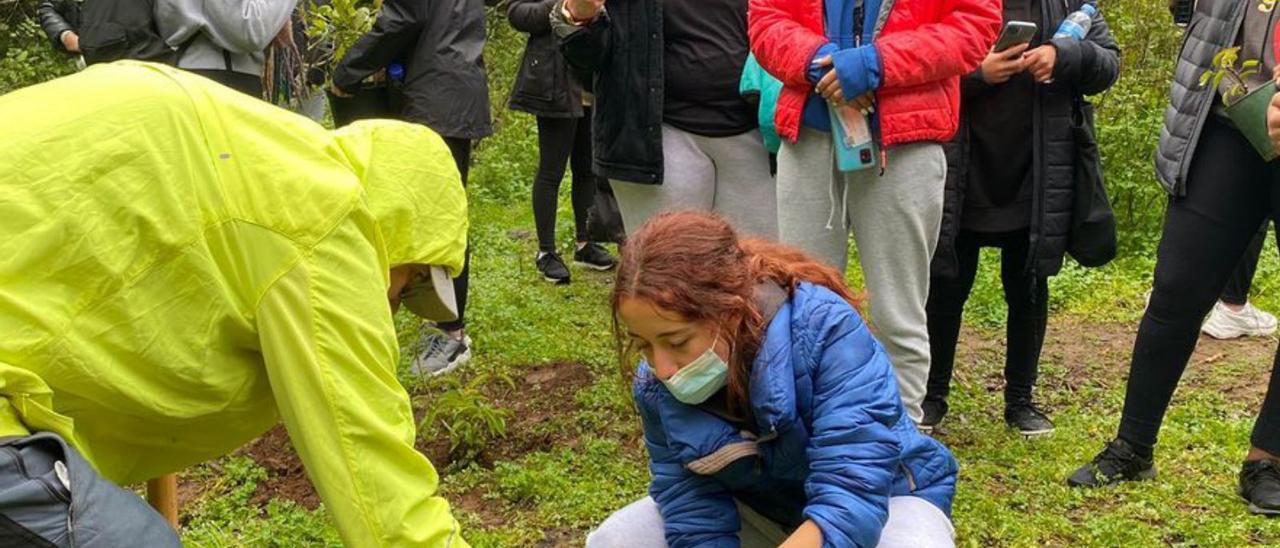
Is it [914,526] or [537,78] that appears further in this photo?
[537,78]

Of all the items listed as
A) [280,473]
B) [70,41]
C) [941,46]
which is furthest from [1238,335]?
[70,41]

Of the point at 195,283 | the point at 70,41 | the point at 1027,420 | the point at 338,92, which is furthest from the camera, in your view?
the point at 70,41

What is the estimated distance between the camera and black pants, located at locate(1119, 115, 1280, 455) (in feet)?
11.6

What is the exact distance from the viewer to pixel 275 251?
202 centimetres

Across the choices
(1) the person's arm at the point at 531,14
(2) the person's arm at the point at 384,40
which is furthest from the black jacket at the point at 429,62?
(1) the person's arm at the point at 531,14

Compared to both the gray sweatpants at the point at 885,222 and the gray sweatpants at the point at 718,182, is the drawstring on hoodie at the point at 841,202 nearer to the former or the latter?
the gray sweatpants at the point at 885,222

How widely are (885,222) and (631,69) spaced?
2.96 ft

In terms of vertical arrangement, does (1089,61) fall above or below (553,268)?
above

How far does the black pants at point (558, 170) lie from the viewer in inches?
243

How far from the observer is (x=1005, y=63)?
3.80 meters

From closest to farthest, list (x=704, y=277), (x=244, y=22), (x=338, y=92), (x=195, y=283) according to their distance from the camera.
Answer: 1. (x=195, y=283)
2. (x=704, y=277)
3. (x=244, y=22)
4. (x=338, y=92)

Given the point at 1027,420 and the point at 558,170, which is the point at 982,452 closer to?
the point at 1027,420

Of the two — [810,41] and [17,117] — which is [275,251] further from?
[810,41]

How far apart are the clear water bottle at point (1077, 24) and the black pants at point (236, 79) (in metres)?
2.40
